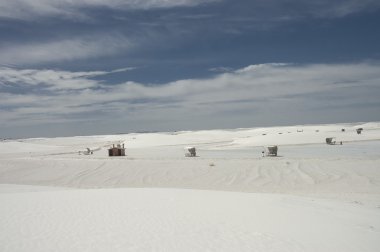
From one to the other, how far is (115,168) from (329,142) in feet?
Result: 62.9

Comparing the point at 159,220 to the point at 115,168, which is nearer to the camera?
the point at 159,220

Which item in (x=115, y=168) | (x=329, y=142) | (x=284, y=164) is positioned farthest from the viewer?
(x=329, y=142)

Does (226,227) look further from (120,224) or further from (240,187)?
(240,187)

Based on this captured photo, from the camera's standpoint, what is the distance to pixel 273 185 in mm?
15438

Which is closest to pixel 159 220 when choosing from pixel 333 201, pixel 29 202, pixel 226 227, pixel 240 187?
pixel 226 227

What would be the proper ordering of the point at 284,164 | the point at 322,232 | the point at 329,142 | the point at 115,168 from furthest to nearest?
the point at 329,142 < the point at 115,168 < the point at 284,164 < the point at 322,232

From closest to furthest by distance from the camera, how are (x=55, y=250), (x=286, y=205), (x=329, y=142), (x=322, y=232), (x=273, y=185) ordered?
1. (x=55, y=250)
2. (x=322, y=232)
3. (x=286, y=205)
4. (x=273, y=185)
5. (x=329, y=142)

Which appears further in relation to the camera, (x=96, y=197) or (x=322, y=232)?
(x=96, y=197)

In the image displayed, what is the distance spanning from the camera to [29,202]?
10.4 meters

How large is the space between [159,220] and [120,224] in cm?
84

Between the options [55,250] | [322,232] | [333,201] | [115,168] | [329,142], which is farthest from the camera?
[329,142]

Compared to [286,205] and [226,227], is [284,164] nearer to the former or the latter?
[286,205]

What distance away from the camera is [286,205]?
1027 cm

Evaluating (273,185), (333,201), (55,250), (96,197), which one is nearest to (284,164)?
(273,185)
